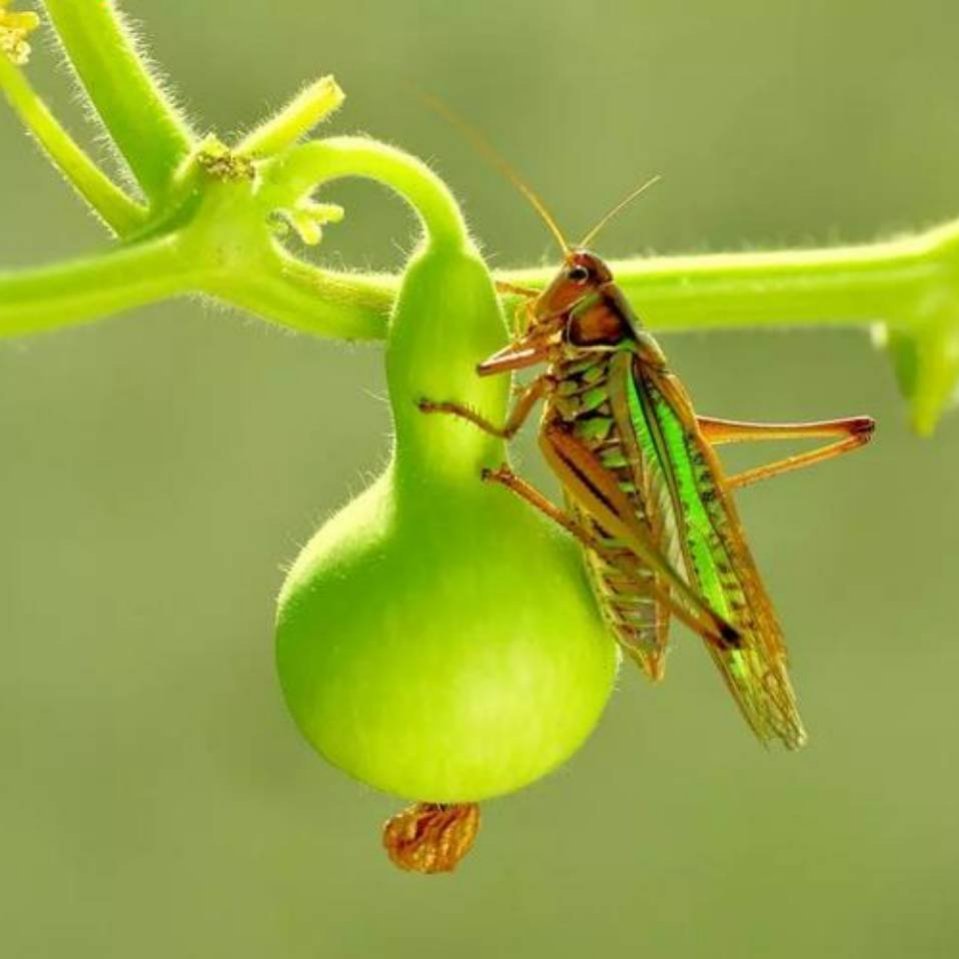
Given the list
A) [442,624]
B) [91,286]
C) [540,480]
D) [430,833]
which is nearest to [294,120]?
[91,286]

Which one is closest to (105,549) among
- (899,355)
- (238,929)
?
(238,929)

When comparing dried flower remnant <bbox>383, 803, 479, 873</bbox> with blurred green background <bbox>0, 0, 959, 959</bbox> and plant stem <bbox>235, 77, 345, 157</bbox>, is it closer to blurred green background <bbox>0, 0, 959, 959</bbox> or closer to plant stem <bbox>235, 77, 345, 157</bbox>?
plant stem <bbox>235, 77, 345, 157</bbox>

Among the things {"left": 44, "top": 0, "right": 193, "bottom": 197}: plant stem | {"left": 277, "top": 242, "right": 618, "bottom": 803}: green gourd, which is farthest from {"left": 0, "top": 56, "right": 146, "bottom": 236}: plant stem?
{"left": 277, "top": 242, "right": 618, "bottom": 803}: green gourd

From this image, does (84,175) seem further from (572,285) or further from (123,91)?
(572,285)

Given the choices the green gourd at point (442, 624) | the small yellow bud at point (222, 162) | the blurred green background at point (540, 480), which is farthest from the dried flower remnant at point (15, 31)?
the blurred green background at point (540, 480)

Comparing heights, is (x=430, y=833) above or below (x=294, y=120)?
below

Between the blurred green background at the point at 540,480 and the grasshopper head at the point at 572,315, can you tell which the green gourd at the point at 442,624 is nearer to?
the grasshopper head at the point at 572,315
